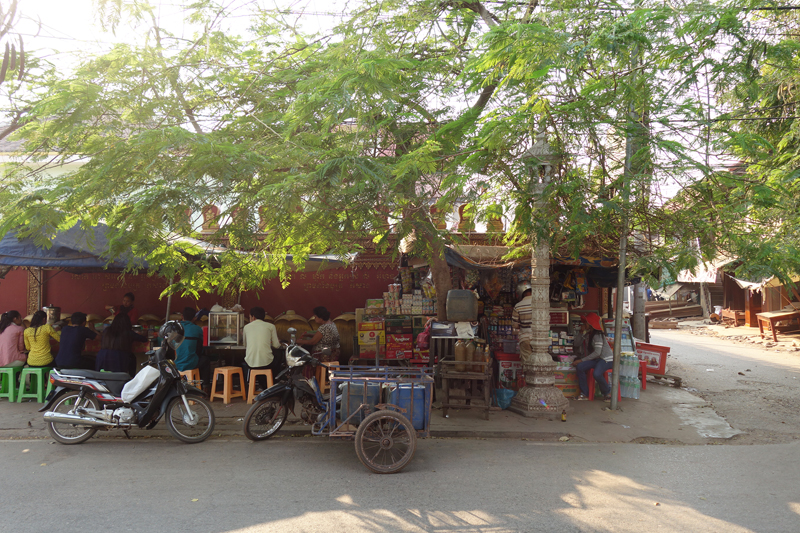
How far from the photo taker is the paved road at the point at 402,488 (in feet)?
14.0

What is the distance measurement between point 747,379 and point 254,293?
11072 mm

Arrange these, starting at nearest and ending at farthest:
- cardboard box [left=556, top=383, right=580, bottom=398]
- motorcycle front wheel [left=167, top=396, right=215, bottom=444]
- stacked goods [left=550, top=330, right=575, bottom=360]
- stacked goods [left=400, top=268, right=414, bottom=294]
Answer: motorcycle front wheel [left=167, top=396, right=215, bottom=444] < cardboard box [left=556, top=383, right=580, bottom=398] < stacked goods [left=550, top=330, right=575, bottom=360] < stacked goods [left=400, top=268, right=414, bottom=294]

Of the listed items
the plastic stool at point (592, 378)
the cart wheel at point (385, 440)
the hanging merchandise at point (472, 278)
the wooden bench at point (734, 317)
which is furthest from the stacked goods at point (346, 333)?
the wooden bench at point (734, 317)

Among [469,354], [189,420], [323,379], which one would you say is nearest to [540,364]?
[469,354]

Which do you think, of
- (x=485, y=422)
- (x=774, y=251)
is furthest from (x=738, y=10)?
(x=485, y=422)

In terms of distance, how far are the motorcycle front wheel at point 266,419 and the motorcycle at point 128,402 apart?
548 mm

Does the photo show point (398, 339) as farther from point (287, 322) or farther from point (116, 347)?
point (116, 347)

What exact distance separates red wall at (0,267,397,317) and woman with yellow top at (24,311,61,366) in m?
3.84

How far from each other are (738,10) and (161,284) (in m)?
12.0

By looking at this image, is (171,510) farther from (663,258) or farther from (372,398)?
(663,258)

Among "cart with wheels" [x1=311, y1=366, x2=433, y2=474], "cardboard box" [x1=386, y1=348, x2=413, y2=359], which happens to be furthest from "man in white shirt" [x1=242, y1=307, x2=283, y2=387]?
"cart with wheels" [x1=311, y1=366, x2=433, y2=474]

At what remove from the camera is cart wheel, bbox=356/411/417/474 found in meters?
5.47

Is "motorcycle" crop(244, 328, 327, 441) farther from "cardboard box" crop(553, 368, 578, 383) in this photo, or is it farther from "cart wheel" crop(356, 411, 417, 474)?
"cardboard box" crop(553, 368, 578, 383)

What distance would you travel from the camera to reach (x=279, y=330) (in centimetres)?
1150
